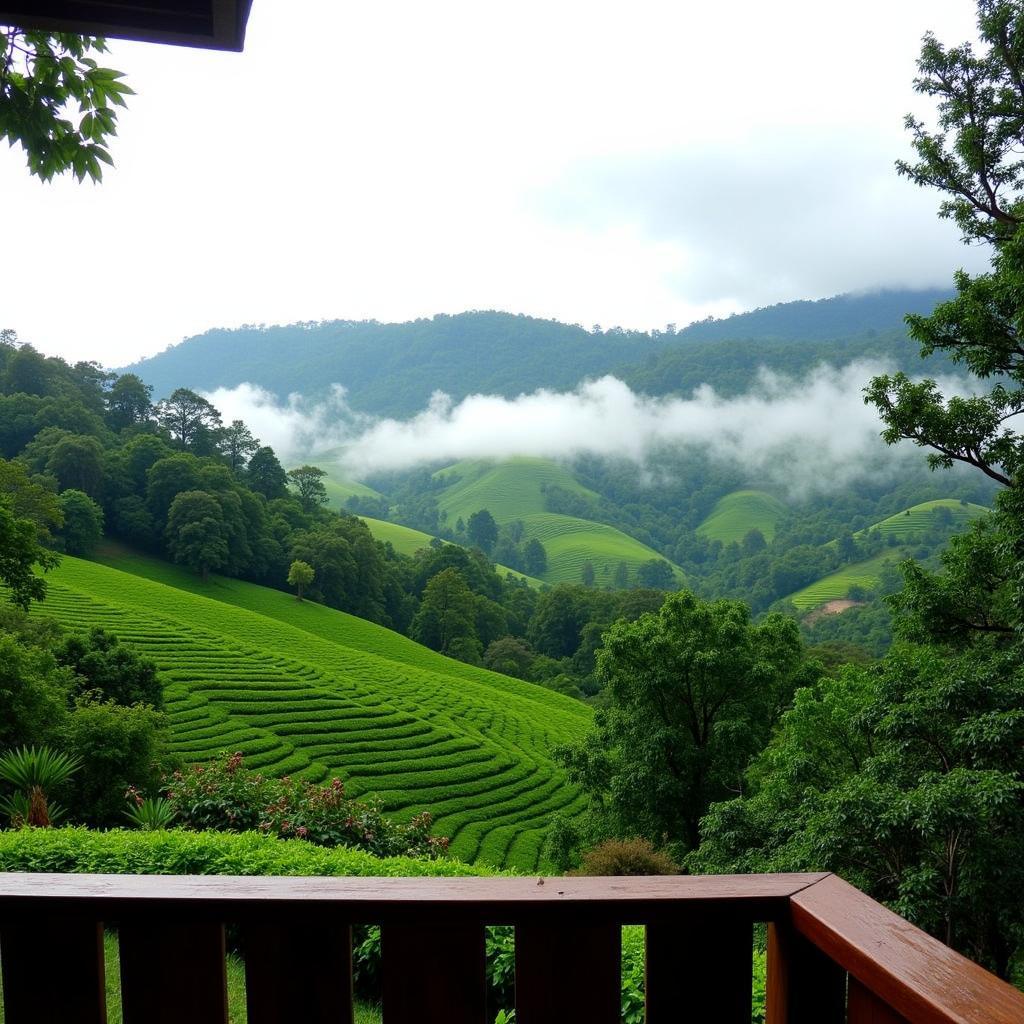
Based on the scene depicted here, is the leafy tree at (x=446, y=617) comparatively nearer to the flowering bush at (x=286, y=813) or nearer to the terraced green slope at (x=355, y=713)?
the terraced green slope at (x=355, y=713)

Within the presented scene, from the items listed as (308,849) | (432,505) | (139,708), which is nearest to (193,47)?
(308,849)

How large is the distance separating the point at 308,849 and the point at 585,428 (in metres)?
191

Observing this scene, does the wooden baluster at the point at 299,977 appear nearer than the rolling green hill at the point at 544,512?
Yes

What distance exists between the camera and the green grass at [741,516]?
134000 mm

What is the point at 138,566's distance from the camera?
57.5 meters

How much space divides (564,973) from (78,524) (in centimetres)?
6004

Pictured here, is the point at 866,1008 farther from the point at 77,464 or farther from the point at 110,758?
the point at 77,464

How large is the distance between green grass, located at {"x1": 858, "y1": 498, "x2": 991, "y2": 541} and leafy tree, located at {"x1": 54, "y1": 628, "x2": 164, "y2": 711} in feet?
339

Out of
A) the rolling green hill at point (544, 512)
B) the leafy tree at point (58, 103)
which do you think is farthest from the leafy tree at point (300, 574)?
the leafy tree at point (58, 103)

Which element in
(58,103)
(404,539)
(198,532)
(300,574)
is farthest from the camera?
(404,539)

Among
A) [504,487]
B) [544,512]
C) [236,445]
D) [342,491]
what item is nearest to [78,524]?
[236,445]

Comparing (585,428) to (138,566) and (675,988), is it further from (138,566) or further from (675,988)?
(675,988)

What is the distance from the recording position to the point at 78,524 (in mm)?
53938

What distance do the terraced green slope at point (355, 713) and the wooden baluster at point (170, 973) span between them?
21.9m
